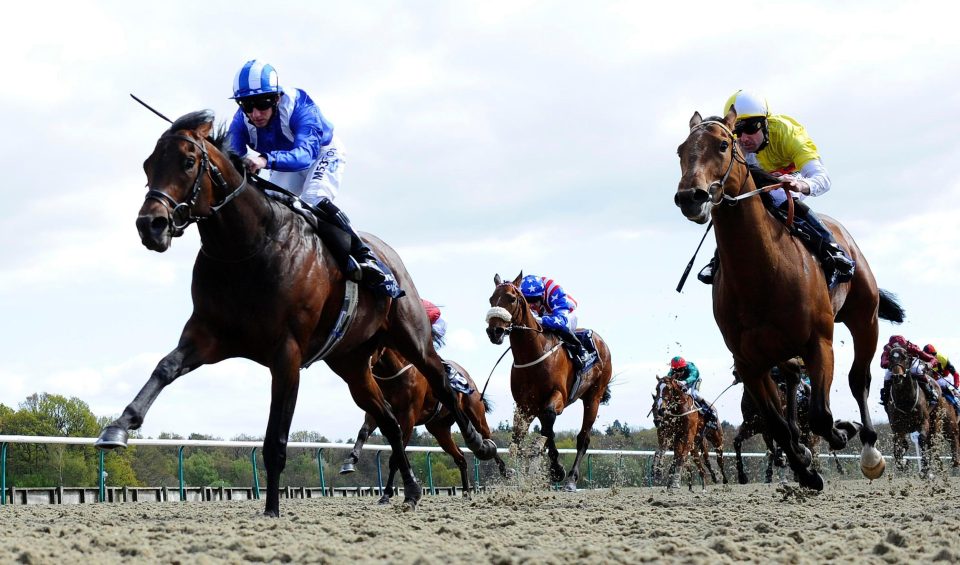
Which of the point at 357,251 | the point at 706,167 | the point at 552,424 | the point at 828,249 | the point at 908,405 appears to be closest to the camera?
the point at 706,167

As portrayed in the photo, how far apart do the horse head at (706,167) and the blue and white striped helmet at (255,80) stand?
104 inches

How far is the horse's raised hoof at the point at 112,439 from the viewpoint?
537 centimetres

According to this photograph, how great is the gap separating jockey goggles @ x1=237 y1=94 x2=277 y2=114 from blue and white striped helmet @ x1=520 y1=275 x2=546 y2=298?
7280 mm

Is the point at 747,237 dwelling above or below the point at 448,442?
above

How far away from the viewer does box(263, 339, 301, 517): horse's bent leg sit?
20.3 feet

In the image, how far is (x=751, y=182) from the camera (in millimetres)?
7449

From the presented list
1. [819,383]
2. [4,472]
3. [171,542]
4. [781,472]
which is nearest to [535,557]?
[171,542]

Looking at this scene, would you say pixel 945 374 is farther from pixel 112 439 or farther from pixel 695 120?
pixel 112 439

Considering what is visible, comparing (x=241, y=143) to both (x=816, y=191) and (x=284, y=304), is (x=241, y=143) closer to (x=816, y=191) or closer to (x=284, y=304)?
(x=284, y=304)

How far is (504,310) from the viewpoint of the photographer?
492 inches

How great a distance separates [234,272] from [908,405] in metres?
13.6

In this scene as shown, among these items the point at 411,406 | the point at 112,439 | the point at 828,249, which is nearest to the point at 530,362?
the point at 411,406

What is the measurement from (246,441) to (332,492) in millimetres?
1815

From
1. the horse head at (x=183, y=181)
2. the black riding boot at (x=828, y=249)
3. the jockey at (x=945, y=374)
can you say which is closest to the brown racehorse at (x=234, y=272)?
the horse head at (x=183, y=181)
